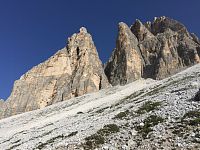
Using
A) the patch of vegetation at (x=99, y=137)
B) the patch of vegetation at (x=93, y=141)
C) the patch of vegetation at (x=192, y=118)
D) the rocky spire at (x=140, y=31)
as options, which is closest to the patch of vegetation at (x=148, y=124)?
the patch of vegetation at (x=192, y=118)

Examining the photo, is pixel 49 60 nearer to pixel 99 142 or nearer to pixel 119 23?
A: pixel 119 23

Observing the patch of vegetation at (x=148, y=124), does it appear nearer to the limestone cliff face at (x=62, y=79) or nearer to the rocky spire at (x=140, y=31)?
the limestone cliff face at (x=62, y=79)

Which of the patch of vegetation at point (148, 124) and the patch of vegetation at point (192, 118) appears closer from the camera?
the patch of vegetation at point (192, 118)

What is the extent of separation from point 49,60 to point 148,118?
128384mm

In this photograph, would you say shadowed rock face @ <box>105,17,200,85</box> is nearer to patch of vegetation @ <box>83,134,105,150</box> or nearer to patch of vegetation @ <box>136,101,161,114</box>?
patch of vegetation @ <box>136,101,161,114</box>

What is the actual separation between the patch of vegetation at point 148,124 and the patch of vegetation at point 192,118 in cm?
189

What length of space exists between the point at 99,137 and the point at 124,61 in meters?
124

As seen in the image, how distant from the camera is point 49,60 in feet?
508

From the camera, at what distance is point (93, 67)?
482ft

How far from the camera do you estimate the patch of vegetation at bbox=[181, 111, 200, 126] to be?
25.2 meters

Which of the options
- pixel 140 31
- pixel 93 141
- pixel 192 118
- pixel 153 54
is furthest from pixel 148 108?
pixel 140 31

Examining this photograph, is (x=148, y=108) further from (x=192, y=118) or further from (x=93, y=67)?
(x=93, y=67)

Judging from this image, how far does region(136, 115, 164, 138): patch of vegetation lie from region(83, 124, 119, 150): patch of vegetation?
220cm

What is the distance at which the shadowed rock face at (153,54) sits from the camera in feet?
479
